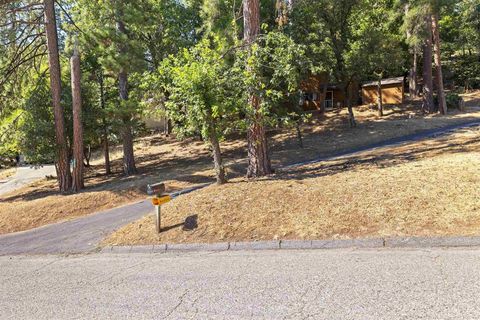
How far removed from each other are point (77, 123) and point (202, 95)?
7.84m

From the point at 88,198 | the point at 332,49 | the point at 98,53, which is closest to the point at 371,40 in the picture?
the point at 332,49

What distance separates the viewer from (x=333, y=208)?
7.07m

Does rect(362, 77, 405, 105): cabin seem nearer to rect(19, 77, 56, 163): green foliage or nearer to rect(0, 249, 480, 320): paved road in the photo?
rect(19, 77, 56, 163): green foliage

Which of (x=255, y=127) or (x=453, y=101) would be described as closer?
(x=255, y=127)

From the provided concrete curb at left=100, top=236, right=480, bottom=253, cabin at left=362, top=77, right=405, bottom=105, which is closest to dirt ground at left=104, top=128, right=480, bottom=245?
concrete curb at left=100, top=236, right=480, bottom=253

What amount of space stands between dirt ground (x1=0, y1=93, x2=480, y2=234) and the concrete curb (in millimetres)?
6046

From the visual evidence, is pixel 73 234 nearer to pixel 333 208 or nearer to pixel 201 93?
pixel 201 93

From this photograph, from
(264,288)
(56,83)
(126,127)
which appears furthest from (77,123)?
(264,288)

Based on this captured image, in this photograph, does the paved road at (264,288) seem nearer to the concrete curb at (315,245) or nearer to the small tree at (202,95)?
the concrete curb at (315,245)

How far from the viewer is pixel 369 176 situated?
891cm

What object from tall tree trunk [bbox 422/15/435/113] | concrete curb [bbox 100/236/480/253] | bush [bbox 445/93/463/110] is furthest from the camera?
bush [bbox 445/93/463/110]

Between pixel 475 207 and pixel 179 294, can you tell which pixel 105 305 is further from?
pixel 475 207

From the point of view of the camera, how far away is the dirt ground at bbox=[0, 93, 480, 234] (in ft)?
41.3

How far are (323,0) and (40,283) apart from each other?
20.5 meters
